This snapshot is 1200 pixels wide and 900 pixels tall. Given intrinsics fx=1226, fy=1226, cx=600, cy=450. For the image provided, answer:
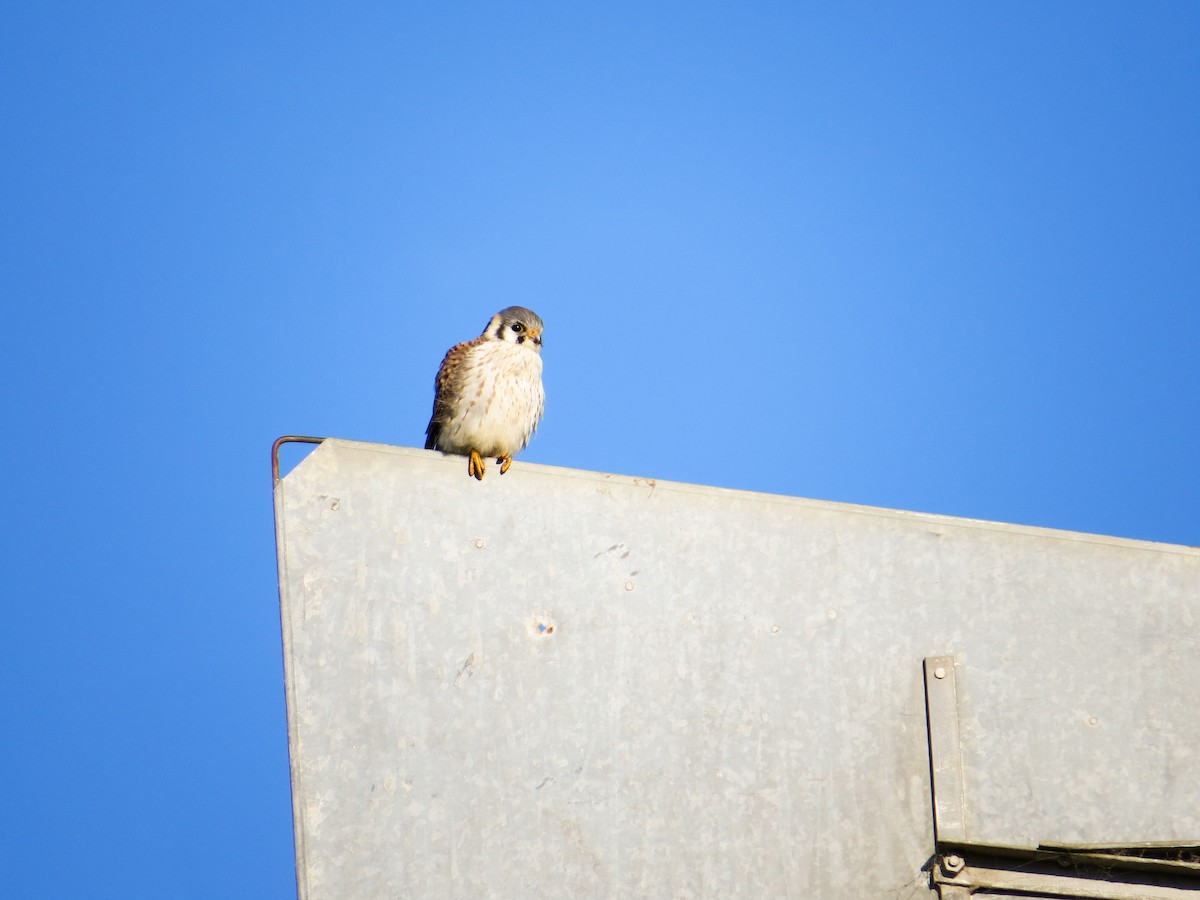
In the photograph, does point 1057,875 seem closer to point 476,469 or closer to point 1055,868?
point 1055,868

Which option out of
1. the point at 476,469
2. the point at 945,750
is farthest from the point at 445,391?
the point at 945,750

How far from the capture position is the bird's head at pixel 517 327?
5172mm

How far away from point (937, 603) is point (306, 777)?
5.12 ft

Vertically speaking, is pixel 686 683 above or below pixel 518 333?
below

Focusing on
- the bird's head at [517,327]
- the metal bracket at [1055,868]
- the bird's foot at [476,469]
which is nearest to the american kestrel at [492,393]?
the bird's head at [517,327]

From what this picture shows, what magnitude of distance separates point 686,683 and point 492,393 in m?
2.02

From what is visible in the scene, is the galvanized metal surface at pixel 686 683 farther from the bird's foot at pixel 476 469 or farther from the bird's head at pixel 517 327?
the bird's head at pixel 517 327

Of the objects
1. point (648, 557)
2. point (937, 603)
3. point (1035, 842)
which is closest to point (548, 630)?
point (648, 557)

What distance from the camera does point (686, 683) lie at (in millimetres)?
2945

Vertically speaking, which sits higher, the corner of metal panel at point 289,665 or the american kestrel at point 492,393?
the american kestrel at point 492,393

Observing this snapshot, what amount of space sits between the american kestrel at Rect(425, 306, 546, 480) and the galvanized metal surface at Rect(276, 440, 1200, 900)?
1.48 meters

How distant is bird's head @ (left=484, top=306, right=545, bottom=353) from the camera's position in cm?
517

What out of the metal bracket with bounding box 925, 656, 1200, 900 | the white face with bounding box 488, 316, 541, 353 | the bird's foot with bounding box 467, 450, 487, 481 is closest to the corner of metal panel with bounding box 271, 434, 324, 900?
the bird's foot with bounding box 467, 450, 487, 481

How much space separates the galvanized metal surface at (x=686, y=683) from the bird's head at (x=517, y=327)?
85.2 inches
